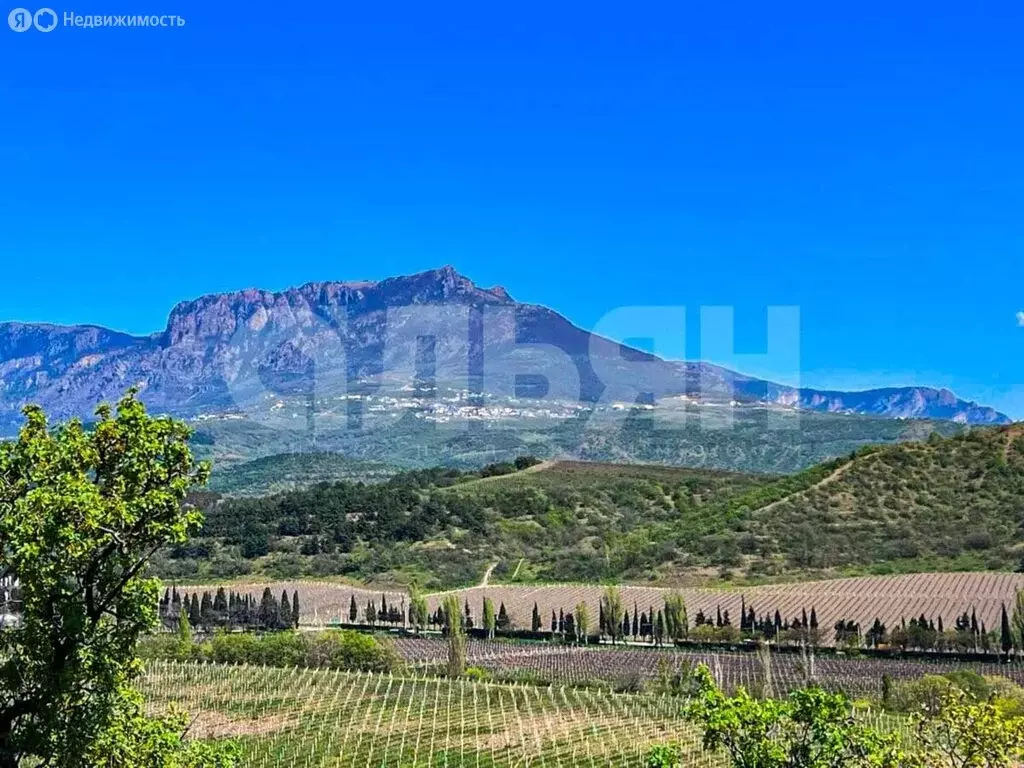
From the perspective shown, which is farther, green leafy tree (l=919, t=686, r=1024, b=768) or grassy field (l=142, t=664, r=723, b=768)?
grassy field (l=142, t=664, r=723, b=768)

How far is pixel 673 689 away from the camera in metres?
54.4

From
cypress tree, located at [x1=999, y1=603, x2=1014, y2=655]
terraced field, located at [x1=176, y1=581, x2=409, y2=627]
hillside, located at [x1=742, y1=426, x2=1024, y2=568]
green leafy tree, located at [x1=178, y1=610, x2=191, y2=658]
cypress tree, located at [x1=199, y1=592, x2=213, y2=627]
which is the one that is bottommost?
terraced field, located at [x1=176, y1=581, x2=409, y2=627]

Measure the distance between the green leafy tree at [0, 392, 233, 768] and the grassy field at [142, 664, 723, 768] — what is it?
26.6 m

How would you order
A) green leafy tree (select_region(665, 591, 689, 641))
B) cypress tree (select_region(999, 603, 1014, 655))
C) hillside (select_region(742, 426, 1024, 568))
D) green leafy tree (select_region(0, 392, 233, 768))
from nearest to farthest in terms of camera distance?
green leafy tree (select_region(0, 392, 233, 768))
cypress tree (select_region(999, 603, 1014, 655))
green leafy tree (select_region(665, 591, 689, 641))
hillside (select_region(742, 426, 1024, 568))

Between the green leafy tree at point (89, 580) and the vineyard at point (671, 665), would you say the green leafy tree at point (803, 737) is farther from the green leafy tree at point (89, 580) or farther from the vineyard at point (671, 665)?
the vineyard at point (671, 665)

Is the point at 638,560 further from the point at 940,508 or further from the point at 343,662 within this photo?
the point at 343,662

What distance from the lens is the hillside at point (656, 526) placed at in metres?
106

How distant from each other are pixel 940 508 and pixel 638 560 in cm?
3425

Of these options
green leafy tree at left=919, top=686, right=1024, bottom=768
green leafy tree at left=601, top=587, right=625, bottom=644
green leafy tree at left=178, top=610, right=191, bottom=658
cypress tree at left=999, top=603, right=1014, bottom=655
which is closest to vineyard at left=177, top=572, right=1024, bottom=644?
cypress tree at left=999, top=603, right=1014, bottom=655

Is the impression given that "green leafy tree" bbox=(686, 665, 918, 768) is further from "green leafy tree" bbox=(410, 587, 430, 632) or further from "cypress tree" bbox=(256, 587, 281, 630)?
"cypress tree" bbox=(256, 587, 281, 630)

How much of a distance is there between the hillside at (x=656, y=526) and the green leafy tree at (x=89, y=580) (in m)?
96.1

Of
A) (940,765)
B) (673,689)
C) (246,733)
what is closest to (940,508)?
(673,689)

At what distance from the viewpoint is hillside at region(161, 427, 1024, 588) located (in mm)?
105562

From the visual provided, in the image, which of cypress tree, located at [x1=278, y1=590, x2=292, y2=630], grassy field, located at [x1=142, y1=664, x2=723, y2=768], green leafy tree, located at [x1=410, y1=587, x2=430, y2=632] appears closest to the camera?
grassy field, located at [x1=142, y1=664, x2=723, y2=768]
